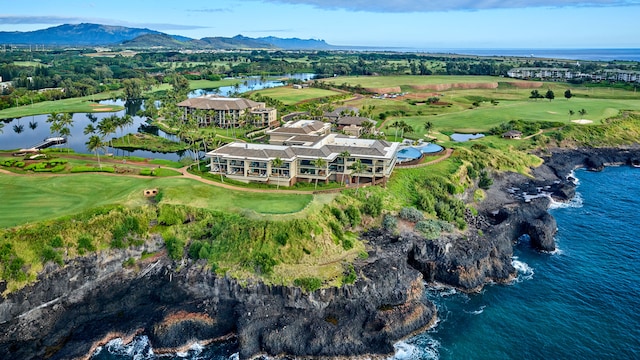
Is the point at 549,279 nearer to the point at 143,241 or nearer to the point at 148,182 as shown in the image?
the point at 143,241

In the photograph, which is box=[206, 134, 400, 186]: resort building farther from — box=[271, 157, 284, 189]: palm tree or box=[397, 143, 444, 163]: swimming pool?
box=[397, 143, 444, 163]: swimming pool

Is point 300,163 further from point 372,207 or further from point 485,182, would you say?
point 485,182

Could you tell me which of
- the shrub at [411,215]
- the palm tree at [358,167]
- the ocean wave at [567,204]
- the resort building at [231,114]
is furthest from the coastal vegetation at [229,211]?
the resort building at [231,114]

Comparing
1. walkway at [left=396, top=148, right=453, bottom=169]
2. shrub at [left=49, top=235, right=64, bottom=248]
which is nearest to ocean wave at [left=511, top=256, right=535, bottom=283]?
walkway at [left=396, top=148, right=453, bottom=169]

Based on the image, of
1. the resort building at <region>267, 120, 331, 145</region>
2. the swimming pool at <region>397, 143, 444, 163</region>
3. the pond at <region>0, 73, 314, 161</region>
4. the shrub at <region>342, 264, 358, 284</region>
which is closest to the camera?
the shrub at <region>342, 264, 358, 284</region>

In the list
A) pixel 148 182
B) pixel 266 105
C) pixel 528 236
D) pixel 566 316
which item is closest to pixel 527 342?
pixel 566 316

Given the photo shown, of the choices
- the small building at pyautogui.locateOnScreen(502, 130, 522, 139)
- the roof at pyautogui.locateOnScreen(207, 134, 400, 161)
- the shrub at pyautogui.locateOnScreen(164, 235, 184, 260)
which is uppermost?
the roof at pyautogui.locateOnScreen(207, 134, 400, 161)

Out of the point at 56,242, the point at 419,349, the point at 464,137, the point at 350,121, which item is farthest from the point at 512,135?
the point at 56,242
